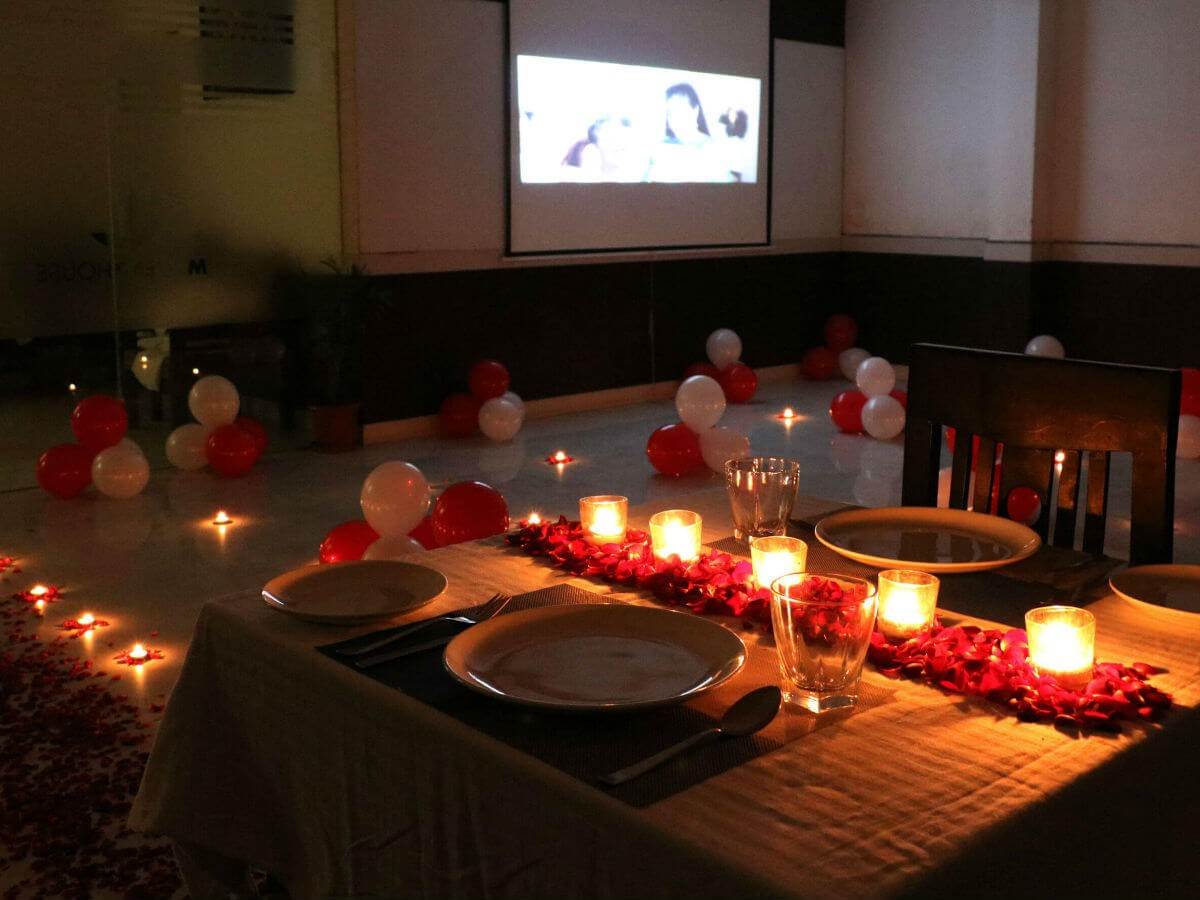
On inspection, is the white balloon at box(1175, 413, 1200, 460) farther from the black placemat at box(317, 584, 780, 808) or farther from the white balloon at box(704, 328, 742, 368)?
the black placemat at box(317, 584, 780, 808)

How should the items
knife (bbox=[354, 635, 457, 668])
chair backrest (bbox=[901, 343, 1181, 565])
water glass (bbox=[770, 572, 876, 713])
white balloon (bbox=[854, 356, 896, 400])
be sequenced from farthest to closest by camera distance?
1. white balloon (bbox=[854, 356, 896, 400])
2. chair backrest (bbox=[901, 343, 1181, 565])
3. knife (bbox=[354, 635, 457, 668])
4. water glass (bbox=[770, 572, 876, 713])

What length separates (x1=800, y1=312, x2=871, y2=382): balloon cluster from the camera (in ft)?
29.0

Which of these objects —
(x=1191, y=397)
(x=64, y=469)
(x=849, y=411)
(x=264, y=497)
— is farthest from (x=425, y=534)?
(x=1191, y=397)

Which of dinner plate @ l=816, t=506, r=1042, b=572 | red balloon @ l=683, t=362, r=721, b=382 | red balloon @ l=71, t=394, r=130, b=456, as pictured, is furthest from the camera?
red balloon @ l=683, t=362, r=721, b=382

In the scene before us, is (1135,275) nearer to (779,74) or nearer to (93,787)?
(779,74)

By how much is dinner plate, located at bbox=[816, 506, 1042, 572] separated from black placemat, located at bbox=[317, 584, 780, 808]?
0.59 m

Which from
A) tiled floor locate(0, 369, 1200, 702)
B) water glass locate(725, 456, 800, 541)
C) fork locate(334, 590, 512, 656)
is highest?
water glass locate(725, 456, 800, 541)

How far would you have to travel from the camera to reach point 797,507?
212 cm

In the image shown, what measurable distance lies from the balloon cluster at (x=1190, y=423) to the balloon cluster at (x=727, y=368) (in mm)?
2622

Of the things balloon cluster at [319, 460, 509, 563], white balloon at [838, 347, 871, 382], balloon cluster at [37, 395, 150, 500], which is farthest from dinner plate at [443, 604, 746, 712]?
white balloon at [838, 347, 871, 382]

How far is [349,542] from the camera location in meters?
3.79

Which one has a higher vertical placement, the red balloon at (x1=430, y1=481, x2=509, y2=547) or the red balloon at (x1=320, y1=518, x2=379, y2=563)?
the red balloon at (x1=430, y1=481, x2=509, y2=547)

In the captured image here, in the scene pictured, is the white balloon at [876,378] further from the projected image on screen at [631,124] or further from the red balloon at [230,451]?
the red balloon at [230,451]

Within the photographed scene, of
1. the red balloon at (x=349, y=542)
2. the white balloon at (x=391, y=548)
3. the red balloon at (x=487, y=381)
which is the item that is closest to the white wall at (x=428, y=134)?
the red balloon at (x=487, y=381)
